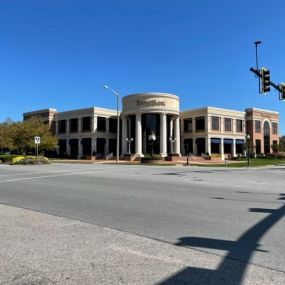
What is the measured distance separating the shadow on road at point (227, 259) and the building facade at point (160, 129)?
5628 cm

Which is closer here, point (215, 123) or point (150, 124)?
point (150, 124)

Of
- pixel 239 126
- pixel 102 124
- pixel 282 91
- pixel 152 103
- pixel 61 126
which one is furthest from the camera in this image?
pixel 61 126

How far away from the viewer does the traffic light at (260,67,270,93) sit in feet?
72.9

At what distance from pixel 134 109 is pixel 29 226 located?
60.0 m

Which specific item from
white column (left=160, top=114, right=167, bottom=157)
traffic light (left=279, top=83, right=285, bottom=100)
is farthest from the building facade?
traffic light (left=279, top=83, right=285, bottom=100)

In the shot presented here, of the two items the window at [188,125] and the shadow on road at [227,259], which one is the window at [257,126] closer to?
the window at [188,125]

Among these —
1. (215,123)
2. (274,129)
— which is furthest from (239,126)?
(274,129)

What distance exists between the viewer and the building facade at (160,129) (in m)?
67.7

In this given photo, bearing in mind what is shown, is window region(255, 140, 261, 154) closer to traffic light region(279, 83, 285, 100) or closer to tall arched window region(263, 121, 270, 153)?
tall arched window region(263, 121, 270, 153)

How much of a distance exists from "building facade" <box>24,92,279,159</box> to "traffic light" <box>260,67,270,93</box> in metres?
41.6

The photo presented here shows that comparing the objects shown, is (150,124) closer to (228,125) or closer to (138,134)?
(138,134)

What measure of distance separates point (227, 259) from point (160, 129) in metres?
62.3

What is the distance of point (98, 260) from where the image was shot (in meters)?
5.71

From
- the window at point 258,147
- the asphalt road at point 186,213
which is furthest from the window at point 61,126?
the asphalt road at point 186,213
